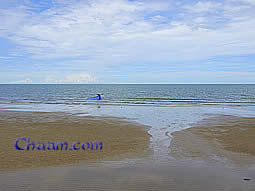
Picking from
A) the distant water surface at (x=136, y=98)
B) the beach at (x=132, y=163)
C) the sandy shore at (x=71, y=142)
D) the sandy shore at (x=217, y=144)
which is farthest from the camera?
the distant water surface at (x=136, y=98)

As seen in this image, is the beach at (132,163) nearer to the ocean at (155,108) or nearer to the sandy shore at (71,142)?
the sandy shore at (71,142)

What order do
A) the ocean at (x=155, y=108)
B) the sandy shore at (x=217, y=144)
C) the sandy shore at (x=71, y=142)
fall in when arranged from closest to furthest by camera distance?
the sandy shore at (x=71, y=142) < the sandy shore at (x=217, y=144) < the ocean at (x=155, y=108)

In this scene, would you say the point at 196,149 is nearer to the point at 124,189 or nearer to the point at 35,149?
the point at 124,189

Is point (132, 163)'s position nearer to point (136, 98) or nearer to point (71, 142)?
point (71, 142)

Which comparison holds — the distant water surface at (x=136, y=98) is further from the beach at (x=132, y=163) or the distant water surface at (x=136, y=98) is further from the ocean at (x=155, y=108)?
the beach at (x=132, y=163)

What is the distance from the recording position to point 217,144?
434 inches

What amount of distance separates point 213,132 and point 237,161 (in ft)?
19.5

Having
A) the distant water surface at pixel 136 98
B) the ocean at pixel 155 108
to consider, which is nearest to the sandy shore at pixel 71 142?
the ocean at pixel 155 108

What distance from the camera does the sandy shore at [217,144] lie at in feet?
29.1

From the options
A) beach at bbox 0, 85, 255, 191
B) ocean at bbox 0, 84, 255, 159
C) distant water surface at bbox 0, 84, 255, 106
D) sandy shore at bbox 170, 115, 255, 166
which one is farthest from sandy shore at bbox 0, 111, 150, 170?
distant water surface at bbox 0, 84, 255, 106

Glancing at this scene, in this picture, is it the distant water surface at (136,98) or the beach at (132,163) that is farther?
the distant water surface at (136,98)

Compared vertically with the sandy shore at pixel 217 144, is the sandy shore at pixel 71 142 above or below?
below

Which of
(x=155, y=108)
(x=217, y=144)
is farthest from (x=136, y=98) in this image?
(x=217, y=144)

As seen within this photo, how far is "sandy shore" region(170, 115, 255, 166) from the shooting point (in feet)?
29.1
